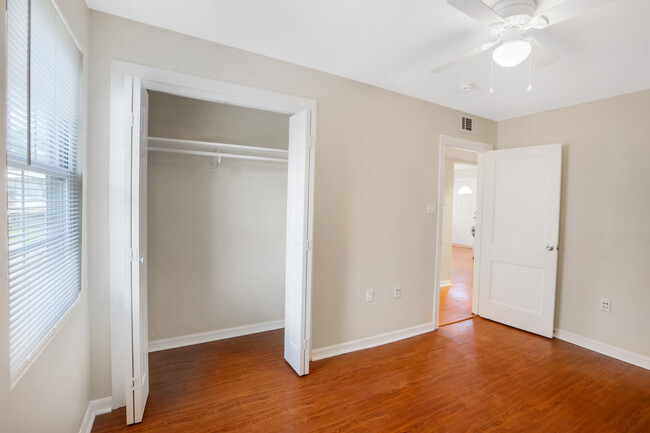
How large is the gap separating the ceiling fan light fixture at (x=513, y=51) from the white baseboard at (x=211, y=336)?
303 cm

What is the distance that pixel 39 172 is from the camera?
1225 millimetres

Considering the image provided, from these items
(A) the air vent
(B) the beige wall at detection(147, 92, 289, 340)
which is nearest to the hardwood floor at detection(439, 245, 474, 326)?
(B) the beige wall at detection(147, 92, 289, 340)

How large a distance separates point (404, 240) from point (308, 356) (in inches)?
58.2

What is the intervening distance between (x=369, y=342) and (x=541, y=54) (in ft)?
8.58

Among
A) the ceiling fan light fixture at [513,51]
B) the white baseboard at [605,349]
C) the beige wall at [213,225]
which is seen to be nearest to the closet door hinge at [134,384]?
the beige wall at [213,225]

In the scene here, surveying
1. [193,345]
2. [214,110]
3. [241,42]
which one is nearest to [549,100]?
[241,42]

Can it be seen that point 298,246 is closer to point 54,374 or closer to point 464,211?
point 54,374

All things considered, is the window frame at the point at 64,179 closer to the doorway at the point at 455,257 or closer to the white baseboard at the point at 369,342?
the white baseboard at the point at 369,342

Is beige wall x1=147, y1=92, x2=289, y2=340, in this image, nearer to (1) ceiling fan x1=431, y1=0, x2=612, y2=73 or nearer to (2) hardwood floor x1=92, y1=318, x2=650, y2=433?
(2) hardwood floor x1=92, y1=318, x2=650, y2=433

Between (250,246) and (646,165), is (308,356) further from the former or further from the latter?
(646,165)

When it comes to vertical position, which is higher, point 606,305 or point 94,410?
point 606,305

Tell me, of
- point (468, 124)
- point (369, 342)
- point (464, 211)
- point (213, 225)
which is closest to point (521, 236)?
point (468, 124)

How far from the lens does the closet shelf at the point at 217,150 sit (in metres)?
2.62

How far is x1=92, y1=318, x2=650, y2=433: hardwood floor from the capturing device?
76.9 inches
